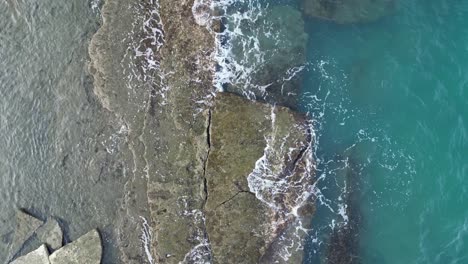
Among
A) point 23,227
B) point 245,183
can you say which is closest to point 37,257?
point 23,227

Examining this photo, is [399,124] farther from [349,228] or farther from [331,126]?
[349,228]

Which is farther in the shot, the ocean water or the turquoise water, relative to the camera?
the turquoise water

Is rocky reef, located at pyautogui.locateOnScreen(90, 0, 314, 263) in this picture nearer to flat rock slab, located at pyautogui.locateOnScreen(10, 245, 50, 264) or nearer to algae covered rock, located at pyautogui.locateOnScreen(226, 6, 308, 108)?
algae covered rock, located at pyautogui.locateOnScreen(226, 6, 308, 108)

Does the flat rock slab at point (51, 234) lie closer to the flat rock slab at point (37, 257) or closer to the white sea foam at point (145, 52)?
the flat rock slab at point (37, 257)

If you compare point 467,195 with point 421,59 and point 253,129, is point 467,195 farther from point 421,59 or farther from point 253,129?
point 253,129

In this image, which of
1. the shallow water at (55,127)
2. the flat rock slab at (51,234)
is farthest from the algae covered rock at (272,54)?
the flat rock slab at (51,234)

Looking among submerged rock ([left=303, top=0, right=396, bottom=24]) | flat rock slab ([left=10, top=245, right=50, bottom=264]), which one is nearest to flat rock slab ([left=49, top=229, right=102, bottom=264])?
flat rock slab ([left=10, top=245, right=50, bottom=264])

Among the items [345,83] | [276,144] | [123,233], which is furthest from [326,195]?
[123,233]
